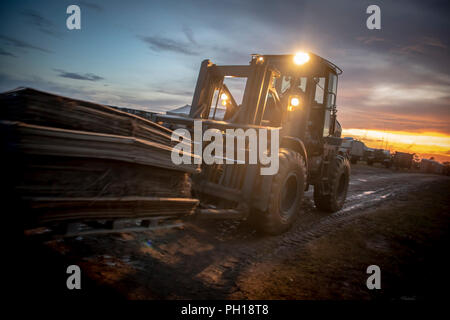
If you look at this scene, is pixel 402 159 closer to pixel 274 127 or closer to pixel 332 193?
pixel 332 193

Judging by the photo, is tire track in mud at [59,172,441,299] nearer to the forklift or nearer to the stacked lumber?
the forklift

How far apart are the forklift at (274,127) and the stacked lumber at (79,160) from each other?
1.14 m

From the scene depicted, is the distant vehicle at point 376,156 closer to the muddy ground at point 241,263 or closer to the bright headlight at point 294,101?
the muddy ground at point 241,263

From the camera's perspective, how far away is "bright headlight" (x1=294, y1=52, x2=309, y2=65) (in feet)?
19.5

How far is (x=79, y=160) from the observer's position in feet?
6.15

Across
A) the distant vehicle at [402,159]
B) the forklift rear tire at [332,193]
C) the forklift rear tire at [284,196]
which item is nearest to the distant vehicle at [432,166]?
the distant vehicle at [402,159]

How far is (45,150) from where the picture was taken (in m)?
1.67

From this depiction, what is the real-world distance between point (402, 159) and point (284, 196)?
4064 centimetres

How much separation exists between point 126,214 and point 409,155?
45096 millimetres

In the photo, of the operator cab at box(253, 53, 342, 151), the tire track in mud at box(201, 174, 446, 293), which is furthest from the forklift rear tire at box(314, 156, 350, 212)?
the operator cab at box(253, 53, 342, 151)

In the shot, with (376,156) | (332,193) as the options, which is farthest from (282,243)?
(376,156)
